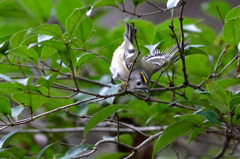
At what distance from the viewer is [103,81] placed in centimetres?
172

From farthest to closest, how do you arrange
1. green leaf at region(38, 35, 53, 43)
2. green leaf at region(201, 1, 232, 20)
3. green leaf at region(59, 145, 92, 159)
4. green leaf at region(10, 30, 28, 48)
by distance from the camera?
green leaf at region(201, 1, 232, 20)
green leaf at region(10, 30, 28, 48)
green leaf at region(59, 145, 92, 159)
green leaf at region(38, 35, 53, 43)

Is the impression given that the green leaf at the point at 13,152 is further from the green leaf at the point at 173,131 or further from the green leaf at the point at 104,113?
the green leaf at the point at 173,131

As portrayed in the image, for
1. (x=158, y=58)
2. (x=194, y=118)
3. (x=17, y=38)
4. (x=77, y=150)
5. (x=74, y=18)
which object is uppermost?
(x=74, y=18)

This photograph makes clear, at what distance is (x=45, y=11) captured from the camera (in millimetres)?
1694

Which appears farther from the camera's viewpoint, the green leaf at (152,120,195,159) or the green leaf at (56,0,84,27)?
the green leaf at (56,0,84,27)

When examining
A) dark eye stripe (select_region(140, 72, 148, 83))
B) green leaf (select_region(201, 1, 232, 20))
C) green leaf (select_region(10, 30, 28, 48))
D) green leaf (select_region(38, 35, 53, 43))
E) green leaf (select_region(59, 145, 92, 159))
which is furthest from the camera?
green leaf (select_region(201, 1, 232, 20))

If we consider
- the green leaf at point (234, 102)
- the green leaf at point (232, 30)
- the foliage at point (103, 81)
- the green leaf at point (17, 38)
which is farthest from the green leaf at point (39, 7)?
the green leaf at point (234, 102)

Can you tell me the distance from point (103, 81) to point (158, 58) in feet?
1.33

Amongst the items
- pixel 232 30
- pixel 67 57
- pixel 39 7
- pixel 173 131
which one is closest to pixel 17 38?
pixel 67 57

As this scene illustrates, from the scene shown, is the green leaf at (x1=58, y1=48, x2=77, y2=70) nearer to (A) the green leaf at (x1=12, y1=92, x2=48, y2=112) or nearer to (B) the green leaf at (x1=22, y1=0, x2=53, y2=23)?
(A) the green leaf at (x1=12, y1=92, x2=48, y2=112)

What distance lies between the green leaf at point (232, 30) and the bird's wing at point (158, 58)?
141 mm

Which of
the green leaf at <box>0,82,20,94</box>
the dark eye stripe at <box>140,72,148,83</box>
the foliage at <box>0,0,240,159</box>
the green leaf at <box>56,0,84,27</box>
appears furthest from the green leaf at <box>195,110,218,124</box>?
the green leaf at <box>56,0,84,27</box>

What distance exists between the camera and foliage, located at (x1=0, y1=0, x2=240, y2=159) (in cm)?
107

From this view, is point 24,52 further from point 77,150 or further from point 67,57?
point 77,150
